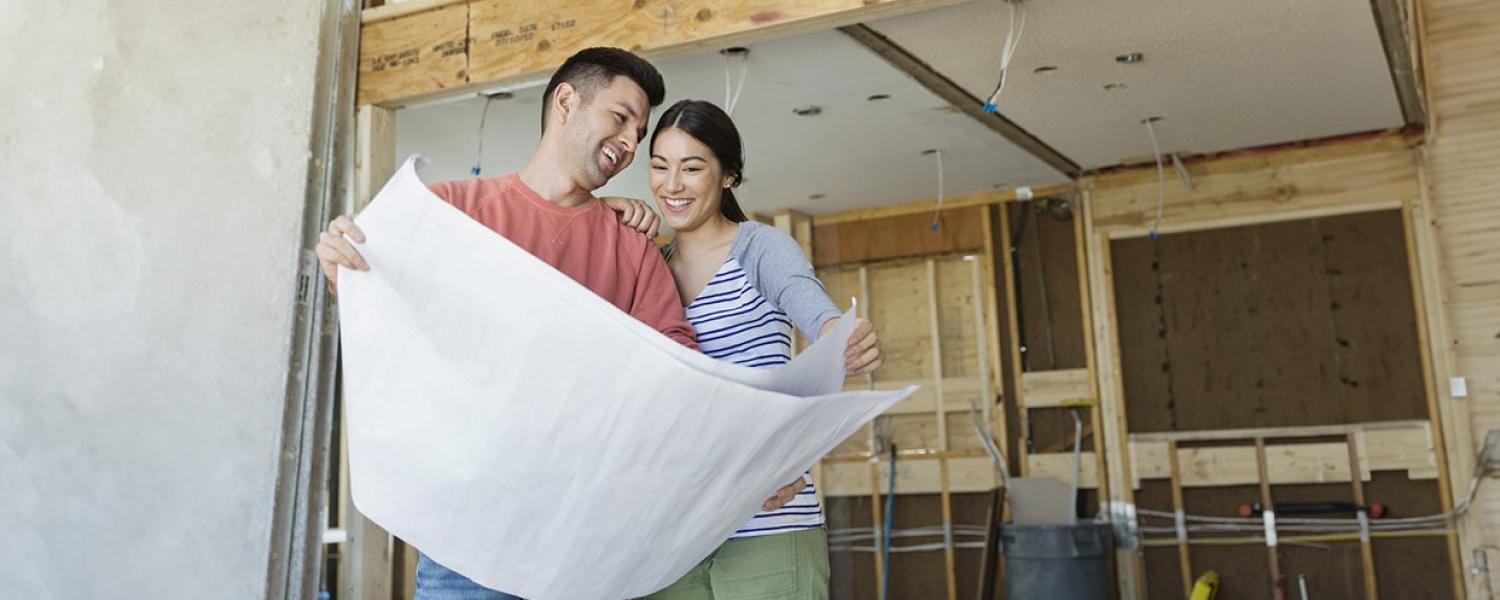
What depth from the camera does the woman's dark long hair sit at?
184 centimetres

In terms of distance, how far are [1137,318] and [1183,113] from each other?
1.24 meters

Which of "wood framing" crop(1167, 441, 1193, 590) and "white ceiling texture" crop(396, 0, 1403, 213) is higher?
"white ceiling texture" crop(396, 0, 1403, 213)

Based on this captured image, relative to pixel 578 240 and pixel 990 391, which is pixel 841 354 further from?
pixel 990 391

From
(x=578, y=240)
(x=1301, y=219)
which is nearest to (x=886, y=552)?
(x=1301, y=219)

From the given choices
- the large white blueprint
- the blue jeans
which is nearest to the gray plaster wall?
the blue jeans

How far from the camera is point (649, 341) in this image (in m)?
1.15

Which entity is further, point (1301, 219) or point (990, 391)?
point (990, 391)

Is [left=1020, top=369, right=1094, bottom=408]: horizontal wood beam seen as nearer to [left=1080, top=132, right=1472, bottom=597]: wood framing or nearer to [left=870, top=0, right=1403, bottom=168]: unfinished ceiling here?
[left=1080, top=132, right=1472, bottom=597]: wood framing

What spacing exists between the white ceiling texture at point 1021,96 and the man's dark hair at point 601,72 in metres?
2.11

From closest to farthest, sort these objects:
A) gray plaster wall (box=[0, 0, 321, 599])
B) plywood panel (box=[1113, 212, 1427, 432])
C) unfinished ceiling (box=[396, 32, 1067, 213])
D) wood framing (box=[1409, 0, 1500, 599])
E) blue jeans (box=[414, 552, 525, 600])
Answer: blue jeans (box=[414, 552, 525, 600]) → gray plaster wall (box=[0, 0, 321, 599]) → unfinished ceiling (box=[396, 32, 1067, 213]) → wood framing (box=[1409, 0, 1500, 599]) → plywood panel (box=[1113, 212, 1427, 432])

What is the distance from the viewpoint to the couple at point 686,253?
5.26ft

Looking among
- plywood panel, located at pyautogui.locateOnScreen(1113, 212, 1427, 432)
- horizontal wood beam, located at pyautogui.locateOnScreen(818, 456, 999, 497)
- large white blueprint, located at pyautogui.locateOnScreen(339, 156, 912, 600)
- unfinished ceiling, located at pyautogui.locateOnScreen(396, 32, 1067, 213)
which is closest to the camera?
large white blueprint, located at pyautogui.locateOnScreen(339, 156, 912, 600)

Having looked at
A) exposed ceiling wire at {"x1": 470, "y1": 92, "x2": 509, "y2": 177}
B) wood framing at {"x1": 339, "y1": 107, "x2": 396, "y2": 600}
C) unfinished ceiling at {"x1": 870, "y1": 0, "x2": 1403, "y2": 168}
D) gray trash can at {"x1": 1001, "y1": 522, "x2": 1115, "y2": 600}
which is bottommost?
gray trash can at {"x1": 1001, "y1": 522, "x2": 1115, "y2": 600}

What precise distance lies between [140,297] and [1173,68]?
3.55 metres
